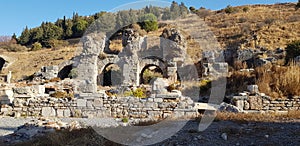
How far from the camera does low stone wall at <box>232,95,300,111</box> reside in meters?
10.1

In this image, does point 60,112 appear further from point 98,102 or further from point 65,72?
point 65,72

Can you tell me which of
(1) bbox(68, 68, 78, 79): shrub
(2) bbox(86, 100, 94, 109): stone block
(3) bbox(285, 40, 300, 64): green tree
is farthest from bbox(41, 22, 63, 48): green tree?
(2) bbox(86, 100, 94, 109): stone block

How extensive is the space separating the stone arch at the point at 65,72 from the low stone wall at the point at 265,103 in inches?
702

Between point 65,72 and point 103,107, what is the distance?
16.6 m

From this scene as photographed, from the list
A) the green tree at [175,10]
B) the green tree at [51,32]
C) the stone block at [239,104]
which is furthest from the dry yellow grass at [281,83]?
the green tree at [51,32]

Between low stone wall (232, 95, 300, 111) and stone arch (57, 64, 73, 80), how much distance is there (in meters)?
17.8

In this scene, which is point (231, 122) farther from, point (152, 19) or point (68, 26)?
point (68, 26)

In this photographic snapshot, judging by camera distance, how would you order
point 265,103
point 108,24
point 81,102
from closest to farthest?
point 265,103 < point 81,102 < point 108,24

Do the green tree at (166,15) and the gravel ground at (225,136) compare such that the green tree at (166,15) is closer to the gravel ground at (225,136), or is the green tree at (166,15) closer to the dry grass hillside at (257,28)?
the dry grass hillside at (257,28)

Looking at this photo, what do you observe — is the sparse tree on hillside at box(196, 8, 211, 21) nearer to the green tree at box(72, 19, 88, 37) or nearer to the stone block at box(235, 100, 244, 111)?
the green tree at box(72, 19, 88, 37)

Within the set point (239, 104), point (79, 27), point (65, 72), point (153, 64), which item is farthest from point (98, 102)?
point (79, 27)

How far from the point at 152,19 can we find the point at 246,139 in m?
35.2

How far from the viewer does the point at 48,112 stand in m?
10.5

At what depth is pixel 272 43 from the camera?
27.3 m
